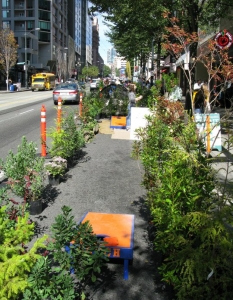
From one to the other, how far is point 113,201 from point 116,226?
58.4 inches

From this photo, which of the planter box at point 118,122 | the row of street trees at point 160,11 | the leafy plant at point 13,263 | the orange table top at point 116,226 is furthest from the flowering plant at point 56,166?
the planter box at point 118,122

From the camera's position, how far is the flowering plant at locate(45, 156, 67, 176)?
6406 mm

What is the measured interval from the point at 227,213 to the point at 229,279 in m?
0.48

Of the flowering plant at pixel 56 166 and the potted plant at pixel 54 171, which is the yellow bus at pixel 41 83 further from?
the potted plant at pixel 54 171

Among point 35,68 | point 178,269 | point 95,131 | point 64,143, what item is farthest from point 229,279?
point 35,68

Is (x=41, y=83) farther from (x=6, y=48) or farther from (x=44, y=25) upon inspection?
(x=44, y=25)

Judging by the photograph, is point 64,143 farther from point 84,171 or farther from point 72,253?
point 72,253

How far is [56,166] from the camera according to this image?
6.52 m

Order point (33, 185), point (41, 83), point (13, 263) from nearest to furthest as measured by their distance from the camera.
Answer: point (13, 263) < point (33, 185) < point (41, 83)

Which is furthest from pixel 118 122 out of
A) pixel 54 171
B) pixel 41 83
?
pixel 41 83

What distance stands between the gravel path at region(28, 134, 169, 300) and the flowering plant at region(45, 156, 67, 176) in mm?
274

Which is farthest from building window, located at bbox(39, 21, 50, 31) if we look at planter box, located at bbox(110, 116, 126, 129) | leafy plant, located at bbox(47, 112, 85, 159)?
leafy plant, located at bbox(47, 112, 85, 159)

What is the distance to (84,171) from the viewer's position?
755cm

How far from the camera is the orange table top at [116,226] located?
154 inches
